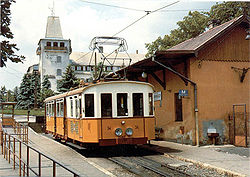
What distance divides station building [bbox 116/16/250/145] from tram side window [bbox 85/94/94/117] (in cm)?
373

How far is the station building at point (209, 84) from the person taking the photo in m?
15.2

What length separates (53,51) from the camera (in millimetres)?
78250

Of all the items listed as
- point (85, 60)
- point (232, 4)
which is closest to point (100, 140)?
point (232, 4)

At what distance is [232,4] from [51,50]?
2190 inches

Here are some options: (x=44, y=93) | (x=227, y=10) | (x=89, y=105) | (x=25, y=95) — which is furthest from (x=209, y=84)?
(x=25, y=95)

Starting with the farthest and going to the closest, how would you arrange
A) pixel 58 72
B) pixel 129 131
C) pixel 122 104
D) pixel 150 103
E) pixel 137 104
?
1. pixel 58 72
2. pixel 150 103
3. pixel 137 104
4. pixel 122 104
5. pixel 129 131

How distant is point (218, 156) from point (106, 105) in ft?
14.4

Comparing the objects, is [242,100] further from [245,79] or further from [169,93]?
[169,93]

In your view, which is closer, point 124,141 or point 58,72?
point 124,141

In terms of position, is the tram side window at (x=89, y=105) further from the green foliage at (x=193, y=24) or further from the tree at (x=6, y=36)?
the green foliage at (x=193, y=24)

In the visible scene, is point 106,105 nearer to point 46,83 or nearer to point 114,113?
point 114,113

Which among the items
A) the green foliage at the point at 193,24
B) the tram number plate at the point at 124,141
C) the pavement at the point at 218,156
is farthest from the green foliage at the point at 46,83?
the tram number plate at the point at 124,141

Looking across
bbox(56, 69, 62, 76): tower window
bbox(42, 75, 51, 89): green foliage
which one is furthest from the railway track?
bbox(56, 69, 62, 76): tower window

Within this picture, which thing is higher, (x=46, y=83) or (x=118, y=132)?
(x=46, y=83)
